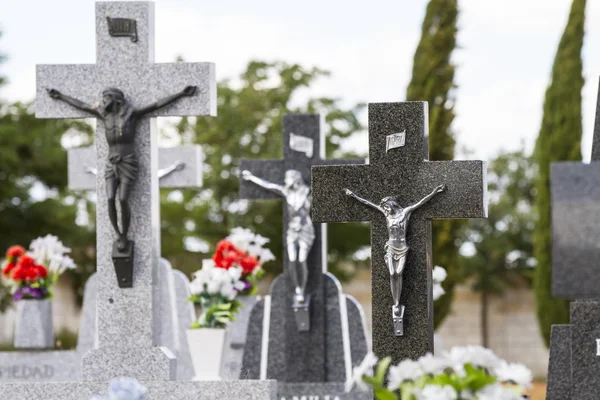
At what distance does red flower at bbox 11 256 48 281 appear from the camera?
1189 cm

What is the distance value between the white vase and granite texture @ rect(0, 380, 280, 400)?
26.2 inches

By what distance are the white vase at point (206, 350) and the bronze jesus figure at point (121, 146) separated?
86 centimetres

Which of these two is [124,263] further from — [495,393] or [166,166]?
[495,393]

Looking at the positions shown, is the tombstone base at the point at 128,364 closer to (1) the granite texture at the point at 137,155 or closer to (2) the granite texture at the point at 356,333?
(1) the granite texture at the point at 137,155

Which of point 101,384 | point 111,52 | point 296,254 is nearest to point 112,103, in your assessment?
point 111,52

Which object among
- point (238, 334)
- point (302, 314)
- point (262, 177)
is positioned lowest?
point (238, 334)

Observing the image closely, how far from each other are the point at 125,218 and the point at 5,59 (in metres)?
14.4

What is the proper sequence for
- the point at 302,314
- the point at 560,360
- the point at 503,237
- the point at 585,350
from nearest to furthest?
the point at 585,350
the point at 560,360
the point at 302,314
the point at 503,237

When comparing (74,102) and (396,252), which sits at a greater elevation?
(74,102)

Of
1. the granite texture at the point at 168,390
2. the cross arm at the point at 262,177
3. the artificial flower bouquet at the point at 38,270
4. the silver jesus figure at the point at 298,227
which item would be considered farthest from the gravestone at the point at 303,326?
the granite texture at the point at 168,390

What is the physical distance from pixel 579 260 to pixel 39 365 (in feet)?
19.2

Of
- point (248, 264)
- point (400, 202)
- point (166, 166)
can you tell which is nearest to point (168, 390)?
point (400, 202)

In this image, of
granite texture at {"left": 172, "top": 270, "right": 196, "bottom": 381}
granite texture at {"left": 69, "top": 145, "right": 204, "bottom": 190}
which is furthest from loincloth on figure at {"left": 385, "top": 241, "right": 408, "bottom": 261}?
granite texture at {"left": 69, "top": 145, "right": 204, "bottom": 190}

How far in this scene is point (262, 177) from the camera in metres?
11.0
